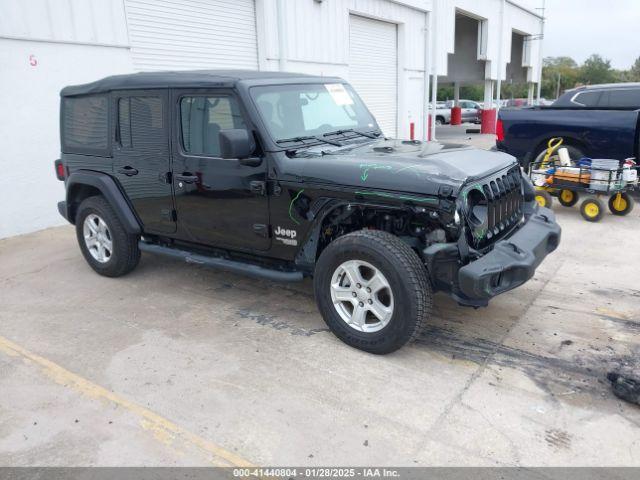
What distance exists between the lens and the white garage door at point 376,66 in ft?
48.0

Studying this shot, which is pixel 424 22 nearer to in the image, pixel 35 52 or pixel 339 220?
pixel 35 52

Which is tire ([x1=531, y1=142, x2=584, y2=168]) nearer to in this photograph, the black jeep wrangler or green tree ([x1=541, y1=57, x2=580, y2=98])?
the black jeep wrangler

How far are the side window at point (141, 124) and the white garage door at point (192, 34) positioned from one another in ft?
14.0

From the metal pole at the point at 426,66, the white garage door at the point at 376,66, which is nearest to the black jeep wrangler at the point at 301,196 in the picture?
the white garage door at the point at 376,66

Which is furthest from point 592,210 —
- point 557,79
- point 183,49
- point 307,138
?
point 557,79

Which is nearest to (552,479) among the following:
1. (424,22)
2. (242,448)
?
(242,448)

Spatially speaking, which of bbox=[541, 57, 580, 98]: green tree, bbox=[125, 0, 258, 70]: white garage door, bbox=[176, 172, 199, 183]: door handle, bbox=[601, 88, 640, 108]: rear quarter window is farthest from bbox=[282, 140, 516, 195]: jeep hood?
bbox=[541, 57, 580, 98]: green tree

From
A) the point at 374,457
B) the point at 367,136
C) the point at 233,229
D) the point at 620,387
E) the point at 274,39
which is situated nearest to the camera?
the point at 374,457

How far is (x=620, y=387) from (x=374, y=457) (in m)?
1.61

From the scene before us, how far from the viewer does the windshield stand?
4.35 metres

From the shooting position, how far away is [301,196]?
4.07 meters

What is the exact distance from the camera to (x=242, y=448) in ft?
9.66

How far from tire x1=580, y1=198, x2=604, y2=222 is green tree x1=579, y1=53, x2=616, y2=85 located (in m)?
75.5

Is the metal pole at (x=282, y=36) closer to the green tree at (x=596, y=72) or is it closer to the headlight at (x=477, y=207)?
the headlight at (x=477, y=207)
